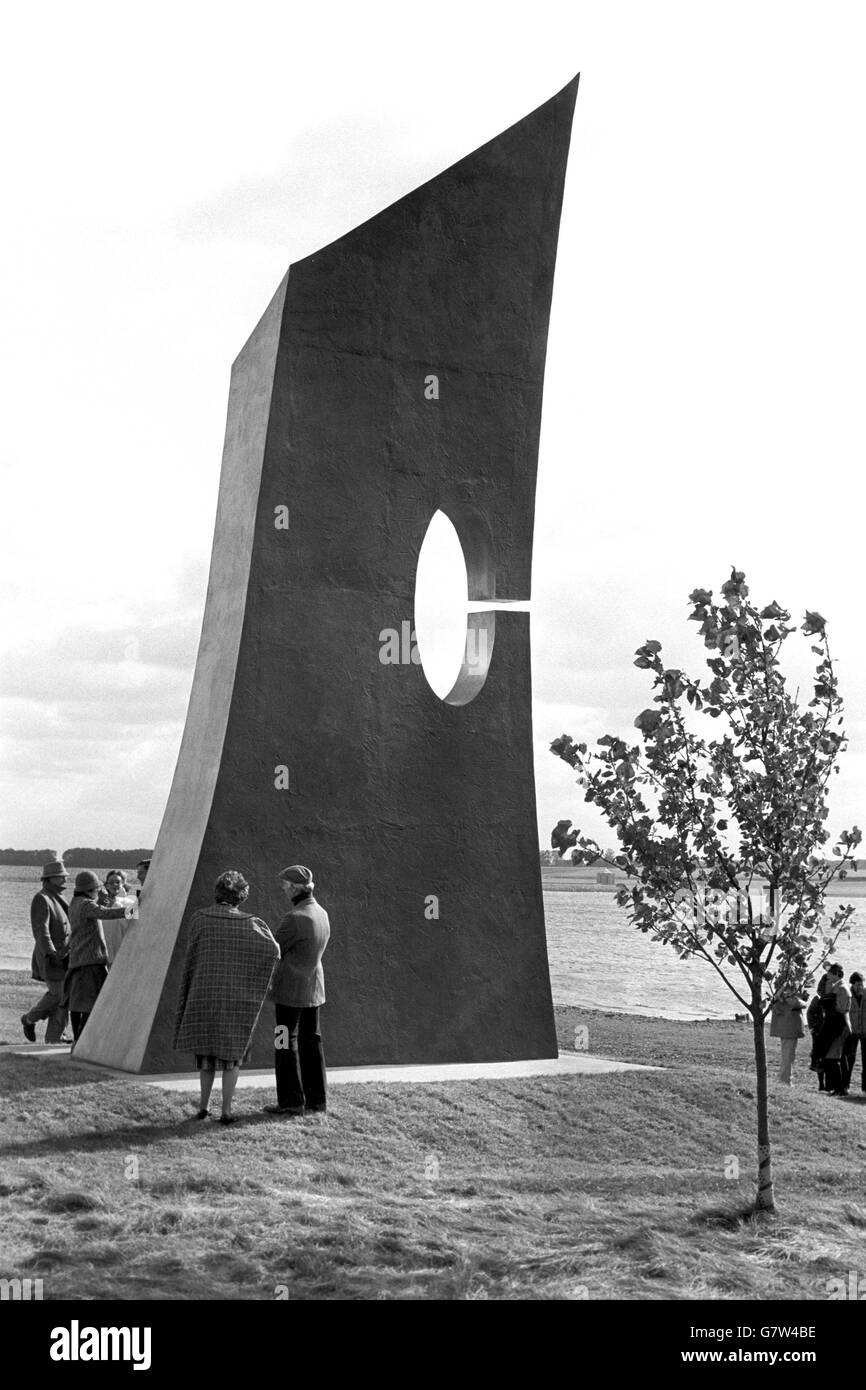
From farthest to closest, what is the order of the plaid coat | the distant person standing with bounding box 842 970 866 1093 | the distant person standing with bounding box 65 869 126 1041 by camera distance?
1. the distant person standing with bounding box 842 970 866 1093
2. the distant person standing with bounding box 65 869 126 1041
3. the plaid coat

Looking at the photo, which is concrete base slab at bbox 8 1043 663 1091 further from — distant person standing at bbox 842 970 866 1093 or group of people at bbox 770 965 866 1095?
distant person standing at bbox 842 970 866 1093

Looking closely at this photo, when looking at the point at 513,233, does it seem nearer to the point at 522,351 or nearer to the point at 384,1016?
the point at 522,351

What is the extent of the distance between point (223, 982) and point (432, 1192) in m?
1.94

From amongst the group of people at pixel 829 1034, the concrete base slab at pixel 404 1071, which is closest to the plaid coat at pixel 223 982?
the concrete base slab at pixel 404 1071

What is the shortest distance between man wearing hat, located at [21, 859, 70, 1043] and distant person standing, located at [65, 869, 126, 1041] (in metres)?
0.42

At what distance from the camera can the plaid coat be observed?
9.98 metres

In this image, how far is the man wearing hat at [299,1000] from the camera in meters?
10.5

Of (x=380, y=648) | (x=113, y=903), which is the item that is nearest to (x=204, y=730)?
(x=380, y=648)

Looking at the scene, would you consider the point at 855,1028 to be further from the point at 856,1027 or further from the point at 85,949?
the point at 85,949

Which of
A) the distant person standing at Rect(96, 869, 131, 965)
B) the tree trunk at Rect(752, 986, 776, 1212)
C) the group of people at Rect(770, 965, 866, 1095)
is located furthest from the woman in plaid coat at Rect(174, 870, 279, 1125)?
the group of people at Rect(770, 965, 866, 1095)

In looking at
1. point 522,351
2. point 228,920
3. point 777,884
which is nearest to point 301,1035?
point 228,920

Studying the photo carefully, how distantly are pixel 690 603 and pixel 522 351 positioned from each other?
5.20 meters

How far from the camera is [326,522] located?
13172 millimetres
